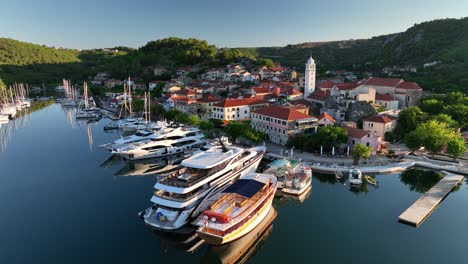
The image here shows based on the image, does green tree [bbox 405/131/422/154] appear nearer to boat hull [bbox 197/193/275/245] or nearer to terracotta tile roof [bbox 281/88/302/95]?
boat hull [bbox 197/193/275/245]

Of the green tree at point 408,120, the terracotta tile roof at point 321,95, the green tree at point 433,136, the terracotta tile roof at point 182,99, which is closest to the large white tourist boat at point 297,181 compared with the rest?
the green tree at point 433,136

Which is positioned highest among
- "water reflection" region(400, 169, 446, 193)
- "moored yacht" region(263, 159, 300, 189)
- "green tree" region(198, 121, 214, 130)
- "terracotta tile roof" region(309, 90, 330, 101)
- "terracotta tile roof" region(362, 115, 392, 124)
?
"terracotta tile roof" region(309, 90, 330, 101)

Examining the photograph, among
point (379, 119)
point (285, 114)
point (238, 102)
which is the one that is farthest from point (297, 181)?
point (238, 102)

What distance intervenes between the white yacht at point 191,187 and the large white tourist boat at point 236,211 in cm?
143

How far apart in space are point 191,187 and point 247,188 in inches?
157

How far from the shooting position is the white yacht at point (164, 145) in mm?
37844

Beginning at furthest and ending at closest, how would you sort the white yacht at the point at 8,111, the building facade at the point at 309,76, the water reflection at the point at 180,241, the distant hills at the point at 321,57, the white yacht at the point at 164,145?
the distant hills at the point at 321,57 → the white yacht at the point at 8,111 → the building facade at the point at 309,76 → the white yacht at the point at 164,145 → the water reflection at the point at 180,241

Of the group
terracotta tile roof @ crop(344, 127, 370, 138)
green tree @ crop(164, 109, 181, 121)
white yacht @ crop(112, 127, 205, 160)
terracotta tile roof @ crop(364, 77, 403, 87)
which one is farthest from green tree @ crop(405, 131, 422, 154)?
green tree @ crop(164, 109, 181, 121)

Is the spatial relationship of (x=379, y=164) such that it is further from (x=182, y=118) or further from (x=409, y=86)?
(x=182, y=118)

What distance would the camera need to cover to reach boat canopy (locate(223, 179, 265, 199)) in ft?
73.9

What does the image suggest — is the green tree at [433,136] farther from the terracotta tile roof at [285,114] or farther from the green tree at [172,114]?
the green tree at [172,114]

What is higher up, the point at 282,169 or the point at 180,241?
the point at 282,169

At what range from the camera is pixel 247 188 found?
2322 centimetres

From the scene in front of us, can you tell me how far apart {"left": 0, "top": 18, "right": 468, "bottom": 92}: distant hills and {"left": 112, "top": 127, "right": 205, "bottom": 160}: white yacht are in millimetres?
49380
